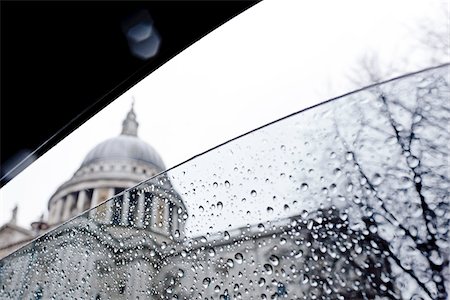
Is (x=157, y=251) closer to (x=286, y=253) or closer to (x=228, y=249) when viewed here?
(x=228, y=249)

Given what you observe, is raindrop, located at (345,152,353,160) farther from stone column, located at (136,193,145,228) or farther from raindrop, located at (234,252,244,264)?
stone column, located at (136,193,145,228)

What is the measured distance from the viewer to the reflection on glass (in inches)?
31.1

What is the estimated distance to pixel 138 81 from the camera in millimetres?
1423

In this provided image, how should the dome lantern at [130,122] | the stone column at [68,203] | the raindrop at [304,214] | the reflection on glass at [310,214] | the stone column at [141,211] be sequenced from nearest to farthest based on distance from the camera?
the reflection on glass at [310,214]
the raindrop at [304,214]
the stone column at [141,211]
the dome lantern at [130,122]
the stone column at [68,203]

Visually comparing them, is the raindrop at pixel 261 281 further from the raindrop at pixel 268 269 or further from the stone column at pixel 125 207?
the stone column at pixel 125 207

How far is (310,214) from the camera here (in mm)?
903

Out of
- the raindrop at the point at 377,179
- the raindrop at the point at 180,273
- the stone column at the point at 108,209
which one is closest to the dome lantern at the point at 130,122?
the stone column at the point at 108,209

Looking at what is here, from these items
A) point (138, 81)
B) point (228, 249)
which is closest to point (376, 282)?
point (228, 249)

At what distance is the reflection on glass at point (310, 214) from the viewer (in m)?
→ 0.79

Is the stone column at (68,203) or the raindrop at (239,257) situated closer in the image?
the raindrop at (239,257)

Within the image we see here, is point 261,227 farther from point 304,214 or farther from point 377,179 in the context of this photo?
point 377,179

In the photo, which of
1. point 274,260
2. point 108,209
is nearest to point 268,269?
point 274,260

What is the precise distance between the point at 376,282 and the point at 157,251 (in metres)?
0.60

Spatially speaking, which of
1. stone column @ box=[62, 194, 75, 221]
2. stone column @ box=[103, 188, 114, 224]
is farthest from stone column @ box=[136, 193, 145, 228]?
stone column @ box=[62, 194, 75, 221]
